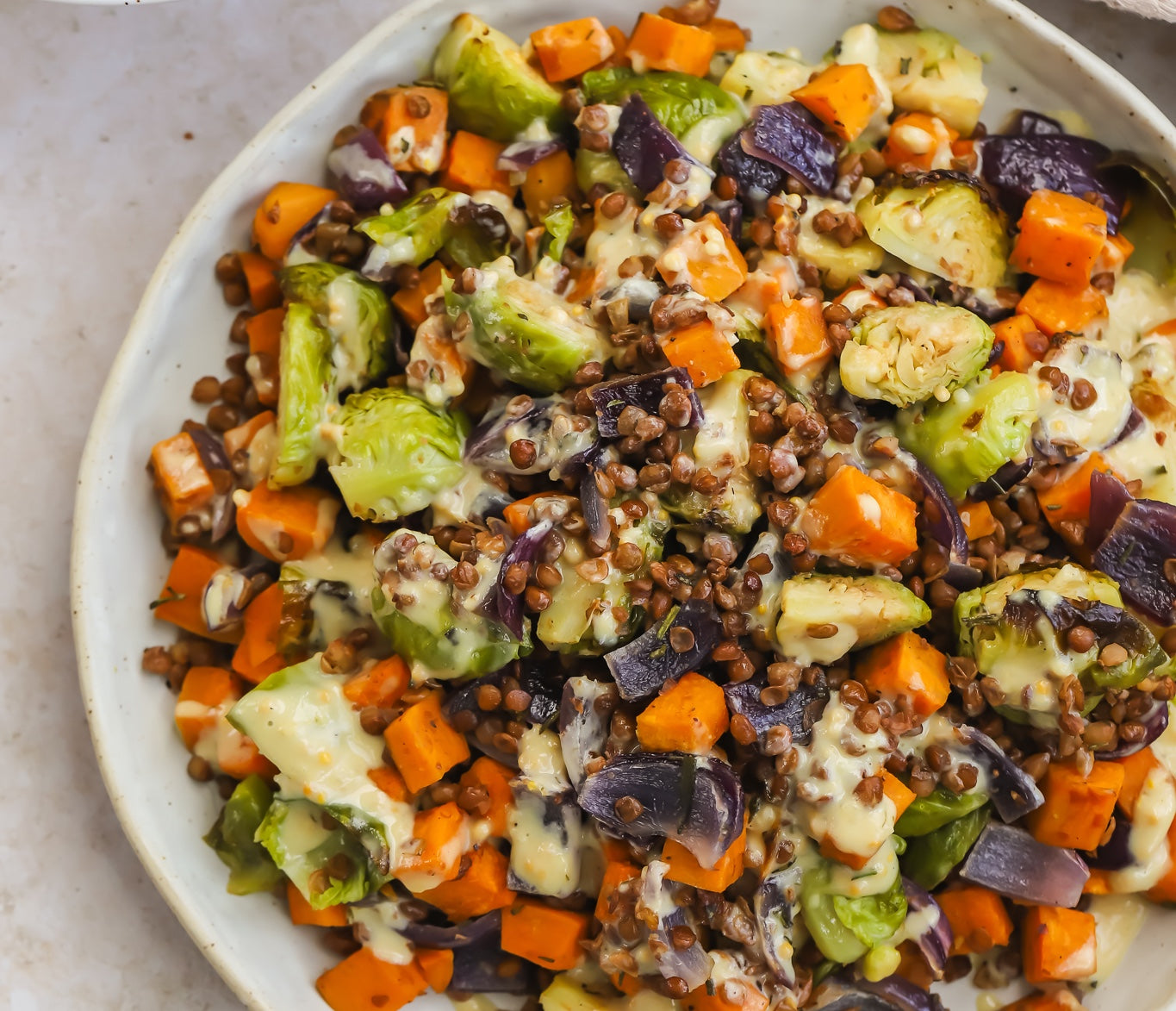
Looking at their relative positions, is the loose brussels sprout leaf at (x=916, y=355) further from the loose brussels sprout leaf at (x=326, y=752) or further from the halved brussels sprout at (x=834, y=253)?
the loose brussels sprout leaf at (x=326, y=752)

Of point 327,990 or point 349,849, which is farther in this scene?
point 327,990

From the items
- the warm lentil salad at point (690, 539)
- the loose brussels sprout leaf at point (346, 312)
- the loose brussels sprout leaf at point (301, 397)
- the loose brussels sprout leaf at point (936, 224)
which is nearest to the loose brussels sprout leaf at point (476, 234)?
the warm lentil salad at point (690, 539)

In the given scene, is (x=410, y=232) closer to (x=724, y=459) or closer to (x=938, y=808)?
(x=724, y=459)

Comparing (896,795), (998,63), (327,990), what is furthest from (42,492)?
(998,63)

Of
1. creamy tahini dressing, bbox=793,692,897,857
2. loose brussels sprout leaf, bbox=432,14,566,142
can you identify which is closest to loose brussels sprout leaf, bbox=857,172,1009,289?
loose brussels sprout leaf, bbox=432,14,566,142

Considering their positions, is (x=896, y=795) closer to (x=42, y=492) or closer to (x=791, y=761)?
(x=791, y=761)

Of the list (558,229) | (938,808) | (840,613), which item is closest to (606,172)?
(558,229)
